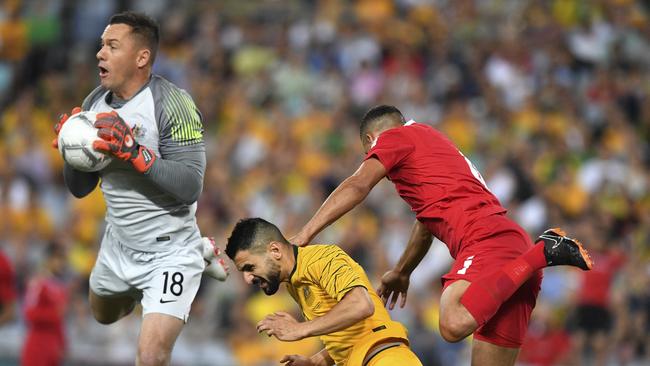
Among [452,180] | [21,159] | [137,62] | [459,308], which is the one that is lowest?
[21,159]

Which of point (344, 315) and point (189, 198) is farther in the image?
point (189, 198)

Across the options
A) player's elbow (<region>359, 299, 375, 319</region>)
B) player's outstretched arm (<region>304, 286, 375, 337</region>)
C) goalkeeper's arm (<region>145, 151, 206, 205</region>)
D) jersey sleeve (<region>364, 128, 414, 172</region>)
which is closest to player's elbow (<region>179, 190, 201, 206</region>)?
goalkeeper's arm (<region>145, 151, 206, 205</region>)

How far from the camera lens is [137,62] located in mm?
6719

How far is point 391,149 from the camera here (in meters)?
6.37

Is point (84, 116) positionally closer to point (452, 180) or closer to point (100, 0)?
point (452, 180)

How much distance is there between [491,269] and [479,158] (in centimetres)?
735

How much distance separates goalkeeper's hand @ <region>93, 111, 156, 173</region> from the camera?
6180 mm

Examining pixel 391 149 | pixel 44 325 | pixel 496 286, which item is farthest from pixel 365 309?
pixel 44 325

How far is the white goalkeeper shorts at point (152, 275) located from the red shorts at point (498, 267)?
1515mm

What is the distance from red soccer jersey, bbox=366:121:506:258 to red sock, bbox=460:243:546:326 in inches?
12.0

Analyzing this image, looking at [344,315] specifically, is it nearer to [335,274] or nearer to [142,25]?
[335,274]

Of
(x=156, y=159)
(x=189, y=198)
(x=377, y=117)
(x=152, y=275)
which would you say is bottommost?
(x=152, y=275)

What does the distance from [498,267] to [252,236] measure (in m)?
1.38

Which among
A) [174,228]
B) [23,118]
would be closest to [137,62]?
[174,228]
